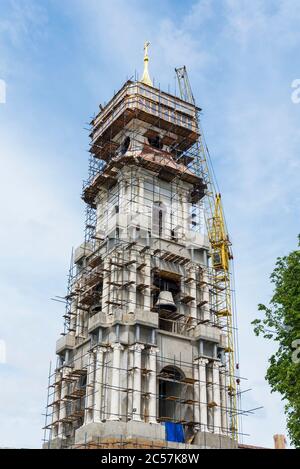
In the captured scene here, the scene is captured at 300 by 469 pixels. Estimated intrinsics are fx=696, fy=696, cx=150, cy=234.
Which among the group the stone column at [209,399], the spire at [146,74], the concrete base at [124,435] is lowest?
the concrete base at [124,435]

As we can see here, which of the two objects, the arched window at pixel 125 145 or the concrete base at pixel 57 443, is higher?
the arched window at pixel 125 145

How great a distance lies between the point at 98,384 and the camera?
51.4 meters

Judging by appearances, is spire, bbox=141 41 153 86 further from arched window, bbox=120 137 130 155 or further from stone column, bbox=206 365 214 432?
stone column, bbox=206 365 214 432

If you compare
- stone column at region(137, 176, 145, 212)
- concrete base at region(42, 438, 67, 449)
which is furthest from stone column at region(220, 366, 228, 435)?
stone column at region(137, 176, 145, 212)

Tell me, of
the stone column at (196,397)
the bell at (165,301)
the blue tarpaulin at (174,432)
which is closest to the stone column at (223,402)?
the stone column at (196,397)

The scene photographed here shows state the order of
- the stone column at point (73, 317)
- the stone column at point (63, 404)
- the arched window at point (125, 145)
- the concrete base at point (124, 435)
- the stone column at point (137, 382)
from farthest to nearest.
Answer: the arched window at point (125, 145), the stone column at point (73, 317), the stone column at point (63, 404), the stone column at point (137, 382), the concrete base at point (124, 435)

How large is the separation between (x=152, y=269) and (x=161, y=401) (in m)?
10.7

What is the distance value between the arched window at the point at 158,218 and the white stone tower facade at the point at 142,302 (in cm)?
13

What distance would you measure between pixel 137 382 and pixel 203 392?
6228 millimetres

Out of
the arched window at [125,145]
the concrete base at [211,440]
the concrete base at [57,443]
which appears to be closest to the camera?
the concrete base at [211,440]

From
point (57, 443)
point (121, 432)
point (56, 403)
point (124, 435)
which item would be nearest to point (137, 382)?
point (121, 432)

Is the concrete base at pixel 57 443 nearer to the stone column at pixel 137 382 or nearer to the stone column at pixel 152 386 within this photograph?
the stone column at pixel 137 382

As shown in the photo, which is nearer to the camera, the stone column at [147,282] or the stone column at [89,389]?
the stone column at [89,389]

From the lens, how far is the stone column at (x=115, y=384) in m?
49.6
